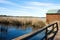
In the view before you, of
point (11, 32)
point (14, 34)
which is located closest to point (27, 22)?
point (11, 32)

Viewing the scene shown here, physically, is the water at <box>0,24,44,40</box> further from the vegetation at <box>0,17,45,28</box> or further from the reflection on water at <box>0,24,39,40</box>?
the vegetation at <box>0,17,45,28</box>

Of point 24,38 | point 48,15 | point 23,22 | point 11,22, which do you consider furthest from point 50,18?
point 24,38

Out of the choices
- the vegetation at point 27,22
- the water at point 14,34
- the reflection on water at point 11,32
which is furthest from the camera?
the vegetation at point 27,22

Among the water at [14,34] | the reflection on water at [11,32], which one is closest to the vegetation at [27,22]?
the reflection on water at [11,32]

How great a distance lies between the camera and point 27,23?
41188mm

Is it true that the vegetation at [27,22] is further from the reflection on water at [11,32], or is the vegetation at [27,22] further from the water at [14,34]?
the water at [14,34]

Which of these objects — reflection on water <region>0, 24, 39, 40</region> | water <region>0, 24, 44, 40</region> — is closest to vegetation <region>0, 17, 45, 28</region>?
reflection on water <region>0, 24, 39, 40</region>

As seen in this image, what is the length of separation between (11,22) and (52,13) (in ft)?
37.9

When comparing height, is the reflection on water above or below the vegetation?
below

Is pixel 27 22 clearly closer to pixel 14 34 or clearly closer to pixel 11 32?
pixel 11 32

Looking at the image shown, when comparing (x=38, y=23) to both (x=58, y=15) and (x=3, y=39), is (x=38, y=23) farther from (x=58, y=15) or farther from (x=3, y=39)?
(x=3, y=39)

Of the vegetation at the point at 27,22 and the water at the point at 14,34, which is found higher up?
the vegetation at the point at 27,22

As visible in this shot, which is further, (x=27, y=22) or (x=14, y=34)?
(x=27, y=22)

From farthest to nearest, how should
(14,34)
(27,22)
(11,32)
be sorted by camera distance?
1. (27,22)
2. (11,32)
3. (14,34)
